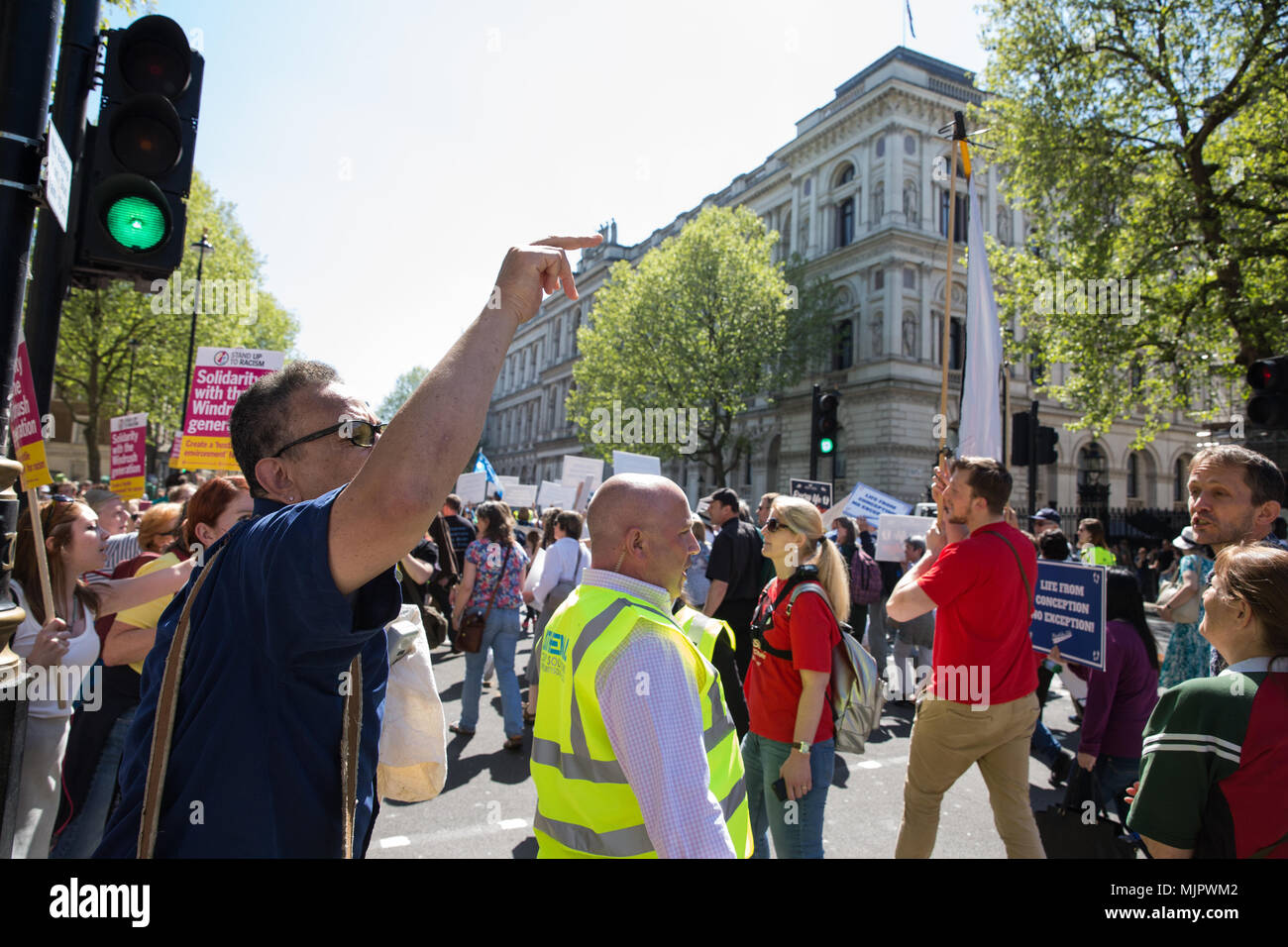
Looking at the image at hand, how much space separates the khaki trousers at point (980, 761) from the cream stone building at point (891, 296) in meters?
25.9

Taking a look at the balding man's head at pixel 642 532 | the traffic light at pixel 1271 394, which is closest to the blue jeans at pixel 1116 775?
the traffic light at pixel 1271 394

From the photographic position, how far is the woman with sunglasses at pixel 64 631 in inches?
128

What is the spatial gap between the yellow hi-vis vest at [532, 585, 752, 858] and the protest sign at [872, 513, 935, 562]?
327 inches

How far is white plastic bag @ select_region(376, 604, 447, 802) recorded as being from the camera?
186 cm

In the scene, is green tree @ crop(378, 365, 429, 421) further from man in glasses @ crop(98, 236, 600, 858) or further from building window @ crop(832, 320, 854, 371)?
man in glasses @ crop(98, 236, 600, 858)

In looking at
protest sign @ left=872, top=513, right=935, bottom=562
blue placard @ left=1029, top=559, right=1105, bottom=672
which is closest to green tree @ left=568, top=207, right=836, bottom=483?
protest sign @ left=872, top=513, right=935, bottom=562

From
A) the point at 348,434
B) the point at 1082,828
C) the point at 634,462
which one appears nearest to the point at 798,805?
the point at 1082,828

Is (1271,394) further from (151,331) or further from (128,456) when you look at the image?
(151,331)

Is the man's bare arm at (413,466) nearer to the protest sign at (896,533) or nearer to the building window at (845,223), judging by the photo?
the protest sign at (896,533)

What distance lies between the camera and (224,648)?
1.30m

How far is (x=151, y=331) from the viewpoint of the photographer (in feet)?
86.3

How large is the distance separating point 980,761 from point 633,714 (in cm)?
271

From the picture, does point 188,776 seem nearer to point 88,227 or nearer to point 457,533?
point 88,227
